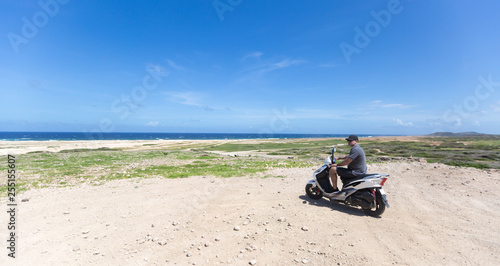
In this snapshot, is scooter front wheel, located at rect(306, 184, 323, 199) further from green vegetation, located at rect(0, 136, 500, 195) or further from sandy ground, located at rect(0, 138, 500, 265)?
green vegetation, located at rect(0, 136, 500, 195)

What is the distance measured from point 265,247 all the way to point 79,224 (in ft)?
21.9

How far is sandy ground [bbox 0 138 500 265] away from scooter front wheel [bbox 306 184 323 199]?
0.27 metres

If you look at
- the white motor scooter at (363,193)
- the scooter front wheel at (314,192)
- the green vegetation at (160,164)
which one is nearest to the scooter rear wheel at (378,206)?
the white motor scooter at (363,193)

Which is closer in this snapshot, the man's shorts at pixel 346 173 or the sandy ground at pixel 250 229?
the sandy ground at pixel 250 229

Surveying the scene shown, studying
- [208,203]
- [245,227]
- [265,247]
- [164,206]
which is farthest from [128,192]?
[265,247]

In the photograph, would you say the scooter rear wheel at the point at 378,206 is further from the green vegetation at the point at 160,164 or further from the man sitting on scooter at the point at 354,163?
the green vegetation at the point at 160,164

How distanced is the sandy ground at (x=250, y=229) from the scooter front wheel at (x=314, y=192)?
0.27m

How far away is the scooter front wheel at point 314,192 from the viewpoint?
9.32 meters

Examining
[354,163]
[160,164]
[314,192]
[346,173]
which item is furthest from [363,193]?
[160,164]

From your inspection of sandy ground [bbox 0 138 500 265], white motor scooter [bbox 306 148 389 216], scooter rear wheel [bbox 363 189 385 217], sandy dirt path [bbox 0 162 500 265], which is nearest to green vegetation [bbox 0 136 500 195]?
sandy ground [bbox 0 138 500 265]

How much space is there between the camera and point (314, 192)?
9.55 meters

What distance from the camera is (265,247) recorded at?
19.1 feet

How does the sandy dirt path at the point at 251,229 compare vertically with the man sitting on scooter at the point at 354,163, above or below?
below

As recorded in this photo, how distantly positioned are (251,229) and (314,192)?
400cm
